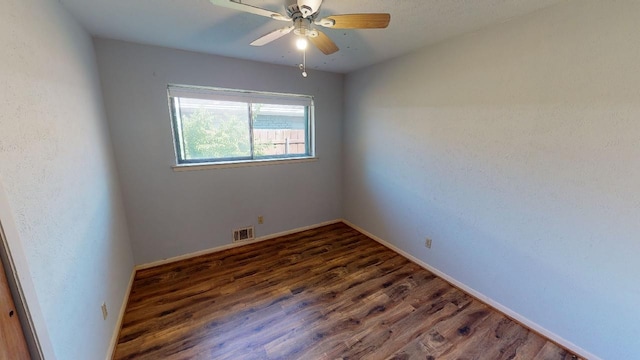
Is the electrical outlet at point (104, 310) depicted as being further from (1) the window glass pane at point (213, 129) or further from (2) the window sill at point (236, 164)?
(1) the window glass pane at point (213, 129)

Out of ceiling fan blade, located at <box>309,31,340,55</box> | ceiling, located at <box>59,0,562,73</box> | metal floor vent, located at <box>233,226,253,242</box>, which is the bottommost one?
metal floor vent, located at <box>233,226,253,242</box>

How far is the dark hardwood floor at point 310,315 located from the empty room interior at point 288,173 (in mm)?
18

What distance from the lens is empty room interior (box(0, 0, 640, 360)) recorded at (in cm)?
127

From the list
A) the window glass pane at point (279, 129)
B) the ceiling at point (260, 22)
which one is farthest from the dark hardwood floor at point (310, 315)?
the ceiling at point (260, 22)

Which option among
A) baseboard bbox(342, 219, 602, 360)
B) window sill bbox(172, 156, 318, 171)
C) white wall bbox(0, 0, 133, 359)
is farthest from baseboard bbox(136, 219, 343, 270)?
baseboard bbox(342, 219, 602, 360)

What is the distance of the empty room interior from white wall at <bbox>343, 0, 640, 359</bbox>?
0.01m

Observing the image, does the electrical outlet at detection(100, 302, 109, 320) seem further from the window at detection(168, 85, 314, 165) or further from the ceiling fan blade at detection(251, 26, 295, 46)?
the ceiling fan blade at detection(251, 26, 295, 46)

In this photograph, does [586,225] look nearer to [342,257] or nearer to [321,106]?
[342,257]

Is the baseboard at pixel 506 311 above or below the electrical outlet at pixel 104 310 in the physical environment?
below

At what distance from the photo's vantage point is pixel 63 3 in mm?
1479

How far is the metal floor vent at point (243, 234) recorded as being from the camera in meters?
3.01

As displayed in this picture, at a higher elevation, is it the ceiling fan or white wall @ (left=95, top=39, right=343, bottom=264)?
the ceiling fan

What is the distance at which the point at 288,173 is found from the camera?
3.24m

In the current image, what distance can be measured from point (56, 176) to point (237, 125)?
5.90 ft
